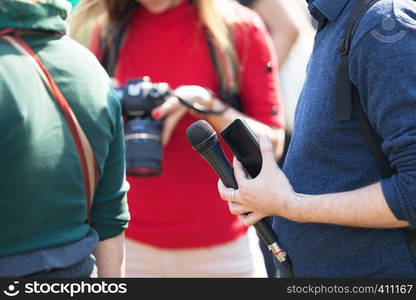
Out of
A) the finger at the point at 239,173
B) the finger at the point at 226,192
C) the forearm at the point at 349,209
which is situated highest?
the forearm at the point at 349,209

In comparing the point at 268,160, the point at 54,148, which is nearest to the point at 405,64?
the point at 268,160

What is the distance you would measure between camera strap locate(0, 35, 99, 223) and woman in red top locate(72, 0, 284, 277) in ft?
2.78

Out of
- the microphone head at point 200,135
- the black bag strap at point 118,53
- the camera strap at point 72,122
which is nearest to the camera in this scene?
the camera strap at point 72,122

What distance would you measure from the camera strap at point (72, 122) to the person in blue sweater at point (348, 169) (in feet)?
1.10

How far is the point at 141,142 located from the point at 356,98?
106 cm

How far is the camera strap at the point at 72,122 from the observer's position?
1841 mm

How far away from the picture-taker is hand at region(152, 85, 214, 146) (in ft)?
9.14

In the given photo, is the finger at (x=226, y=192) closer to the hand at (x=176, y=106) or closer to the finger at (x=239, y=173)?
the finger at (x=239, y=173)

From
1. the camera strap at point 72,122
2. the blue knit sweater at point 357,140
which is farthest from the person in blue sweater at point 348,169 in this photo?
the camera strap at point 72,122

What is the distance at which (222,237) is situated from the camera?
2.90 metres

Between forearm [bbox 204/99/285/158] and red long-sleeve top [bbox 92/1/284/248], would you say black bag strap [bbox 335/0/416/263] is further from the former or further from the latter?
red long-sleeve top [bbox 92/1/284/248]

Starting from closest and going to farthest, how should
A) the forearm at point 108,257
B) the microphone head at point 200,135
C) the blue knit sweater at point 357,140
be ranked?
the blue knit sweater at point 357,140 < the microphone head at point 200,135 < the forearm at point 108,257

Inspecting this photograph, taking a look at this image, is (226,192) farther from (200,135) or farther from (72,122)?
(72,122)

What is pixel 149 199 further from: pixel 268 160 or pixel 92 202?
pixel 268 160
